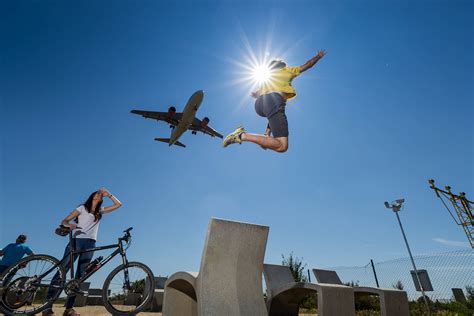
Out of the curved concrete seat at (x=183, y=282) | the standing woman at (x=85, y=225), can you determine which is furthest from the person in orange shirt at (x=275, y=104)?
the standing woman at (x=85, y=225)

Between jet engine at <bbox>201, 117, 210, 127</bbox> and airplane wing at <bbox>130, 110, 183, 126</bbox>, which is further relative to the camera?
jet engine at <bbox>201, 117, 210, 127</bbox>

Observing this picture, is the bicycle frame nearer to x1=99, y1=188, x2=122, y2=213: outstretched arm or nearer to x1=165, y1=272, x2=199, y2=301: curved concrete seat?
x1=99, y1=188, x2=122, y2=213: outstretched arm

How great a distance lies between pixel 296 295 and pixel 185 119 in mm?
18232

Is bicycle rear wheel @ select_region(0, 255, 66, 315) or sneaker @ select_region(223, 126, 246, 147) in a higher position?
sneaker @ select_region(223, 126, 246, 147)

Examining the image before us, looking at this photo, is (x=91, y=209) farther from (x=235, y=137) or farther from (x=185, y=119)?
(x=185, y=119)

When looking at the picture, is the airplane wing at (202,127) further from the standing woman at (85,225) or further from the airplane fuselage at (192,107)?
the standing woman at (85,225)

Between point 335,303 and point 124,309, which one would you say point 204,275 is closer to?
point 124,309

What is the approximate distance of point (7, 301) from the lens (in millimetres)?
3691

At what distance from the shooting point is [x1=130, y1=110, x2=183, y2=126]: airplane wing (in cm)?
2468

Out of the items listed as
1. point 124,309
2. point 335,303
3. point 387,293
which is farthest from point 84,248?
point 387,293

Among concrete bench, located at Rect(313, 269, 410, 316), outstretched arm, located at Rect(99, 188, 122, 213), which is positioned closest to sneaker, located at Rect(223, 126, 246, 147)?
outstretched arm, located at Rect(99, 188, 122, 213)

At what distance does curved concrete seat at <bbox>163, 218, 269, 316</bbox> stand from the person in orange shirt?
1103 millimetres

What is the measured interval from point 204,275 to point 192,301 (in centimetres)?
129

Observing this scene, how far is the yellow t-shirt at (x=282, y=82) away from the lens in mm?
3854
